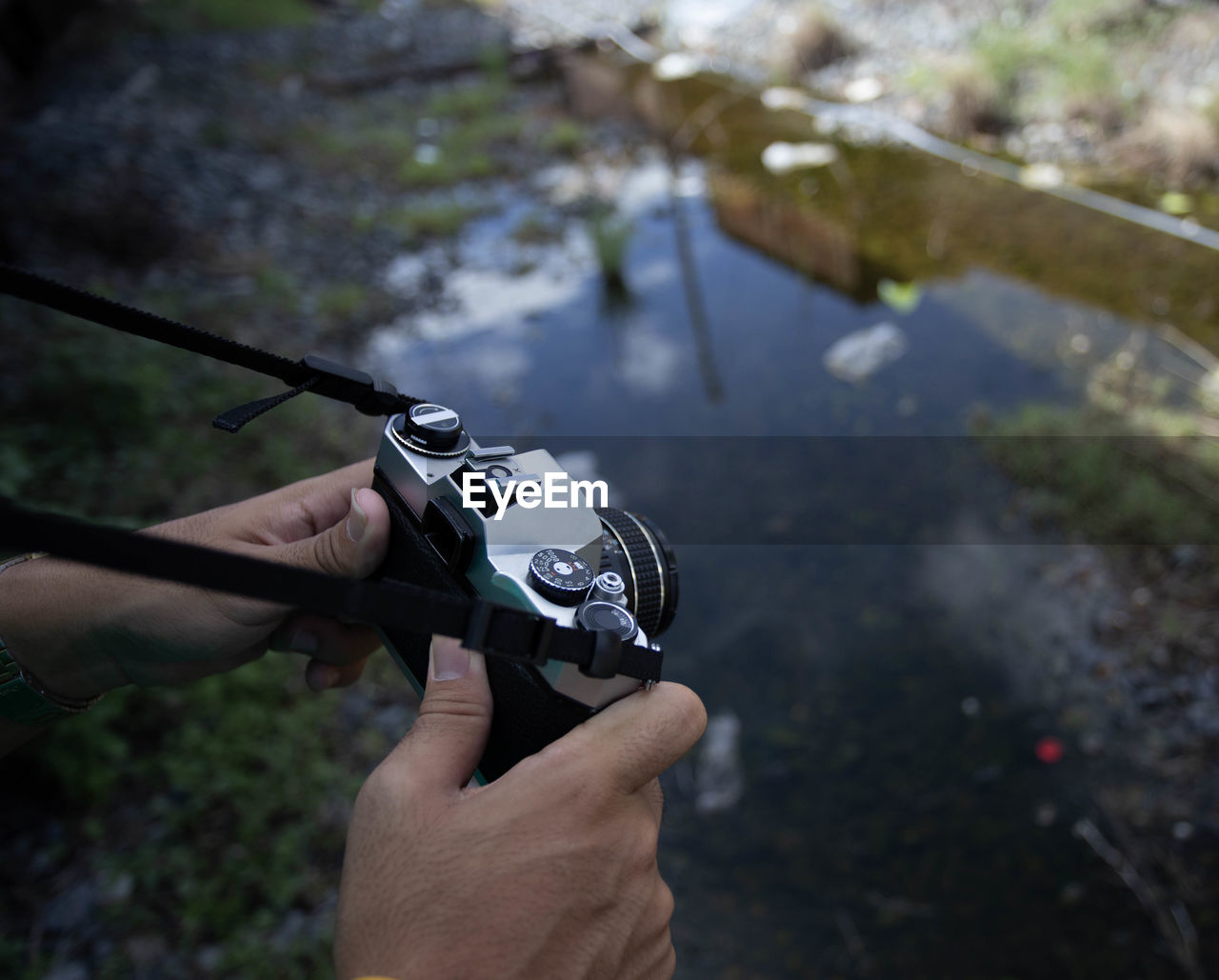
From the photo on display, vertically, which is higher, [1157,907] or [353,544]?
[353,544]

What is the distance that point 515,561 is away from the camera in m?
1.14

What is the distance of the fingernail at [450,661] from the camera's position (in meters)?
1.04

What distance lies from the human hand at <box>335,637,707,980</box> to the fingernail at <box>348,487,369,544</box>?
33 cm

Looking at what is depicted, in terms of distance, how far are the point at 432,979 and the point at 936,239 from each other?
14.6 ft

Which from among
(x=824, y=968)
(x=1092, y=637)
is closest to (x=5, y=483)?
(x=824, y=968)

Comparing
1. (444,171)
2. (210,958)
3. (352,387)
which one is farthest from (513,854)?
(444,171)

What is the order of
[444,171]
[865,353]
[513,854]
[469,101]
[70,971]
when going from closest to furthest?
[513,854], [70,971], [865,353], [444,171], [469,101]

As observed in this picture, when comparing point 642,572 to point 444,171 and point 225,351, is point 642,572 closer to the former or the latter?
point 225,351

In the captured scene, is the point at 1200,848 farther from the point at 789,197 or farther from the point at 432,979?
the point at 789,197

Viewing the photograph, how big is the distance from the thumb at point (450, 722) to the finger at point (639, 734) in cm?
12

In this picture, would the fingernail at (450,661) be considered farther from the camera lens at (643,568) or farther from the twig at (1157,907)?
the twig at (1157,907)

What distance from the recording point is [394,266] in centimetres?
478

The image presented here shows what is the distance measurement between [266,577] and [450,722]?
339mm

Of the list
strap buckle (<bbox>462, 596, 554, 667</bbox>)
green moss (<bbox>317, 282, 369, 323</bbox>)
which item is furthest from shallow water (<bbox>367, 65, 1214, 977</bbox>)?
strap buckle (<bbox>462, 596, 554, 667</bbox>)
